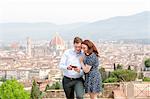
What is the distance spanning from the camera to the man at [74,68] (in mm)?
2977

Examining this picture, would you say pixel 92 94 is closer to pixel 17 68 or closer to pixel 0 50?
pixel 17 68

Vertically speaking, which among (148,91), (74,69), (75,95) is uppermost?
(74,69)

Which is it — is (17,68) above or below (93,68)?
below

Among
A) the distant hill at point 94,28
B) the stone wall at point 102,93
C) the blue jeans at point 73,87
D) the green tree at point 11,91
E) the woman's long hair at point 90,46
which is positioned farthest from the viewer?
the distant hill at point 94,28

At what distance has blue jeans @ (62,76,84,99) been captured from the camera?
3.02 metres

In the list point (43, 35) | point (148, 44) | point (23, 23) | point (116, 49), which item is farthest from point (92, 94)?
point (23, 23)

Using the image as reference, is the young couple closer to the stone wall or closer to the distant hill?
the stone wall

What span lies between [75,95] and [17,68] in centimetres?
4922

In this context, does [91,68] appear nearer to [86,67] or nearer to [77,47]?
[86,67]

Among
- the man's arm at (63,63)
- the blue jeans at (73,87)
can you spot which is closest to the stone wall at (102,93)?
the blue jeans at (73,87)

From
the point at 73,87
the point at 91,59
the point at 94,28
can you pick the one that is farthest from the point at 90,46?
the point at 94,28

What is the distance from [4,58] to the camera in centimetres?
5497

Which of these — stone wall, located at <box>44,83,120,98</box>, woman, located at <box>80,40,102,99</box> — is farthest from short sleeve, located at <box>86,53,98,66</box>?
stone wall, located at <box>44,83,120,98</box>

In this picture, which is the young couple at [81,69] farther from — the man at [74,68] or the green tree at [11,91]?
the green tree at [11,91]
